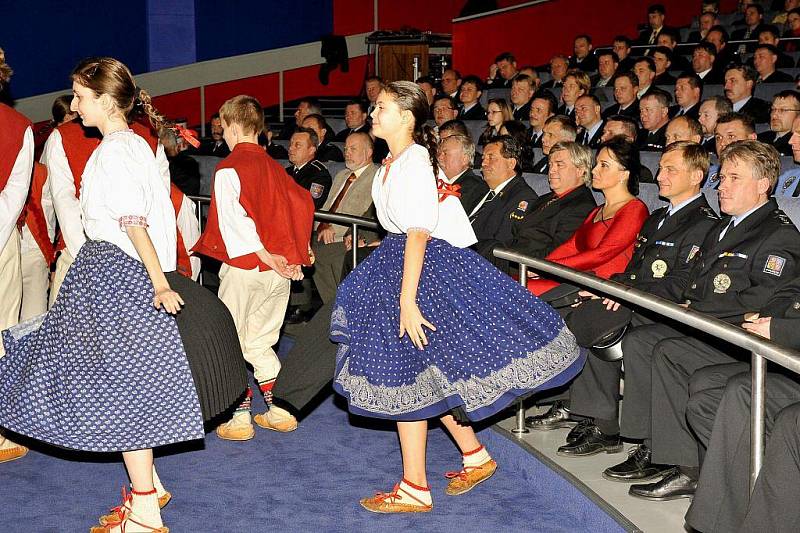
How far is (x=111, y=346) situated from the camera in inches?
118

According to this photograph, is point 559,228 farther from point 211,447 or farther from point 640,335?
point 211,447

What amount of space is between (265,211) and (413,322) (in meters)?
1.23

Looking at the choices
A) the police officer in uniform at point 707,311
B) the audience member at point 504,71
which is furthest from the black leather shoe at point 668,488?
the audience member at point 504,71

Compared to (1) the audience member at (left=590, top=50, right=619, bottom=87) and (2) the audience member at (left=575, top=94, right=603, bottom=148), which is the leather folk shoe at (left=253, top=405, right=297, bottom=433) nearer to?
(2) the audience member at (left=575, top=94, right=603, bottom=148)

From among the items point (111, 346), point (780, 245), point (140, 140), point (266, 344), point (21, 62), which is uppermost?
point (21, 62)

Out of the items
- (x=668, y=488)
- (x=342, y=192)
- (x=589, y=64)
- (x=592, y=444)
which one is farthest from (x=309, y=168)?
(x=589, y=64)

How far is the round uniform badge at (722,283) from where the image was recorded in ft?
11.3

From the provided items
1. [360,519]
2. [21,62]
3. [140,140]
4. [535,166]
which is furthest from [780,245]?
[21,62]

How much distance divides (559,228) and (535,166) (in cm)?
144

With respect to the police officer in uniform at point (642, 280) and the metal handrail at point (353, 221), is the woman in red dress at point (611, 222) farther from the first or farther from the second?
the metal handrail at point (353, 221)

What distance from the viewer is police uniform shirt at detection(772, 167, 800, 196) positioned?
A: 15.0 feet

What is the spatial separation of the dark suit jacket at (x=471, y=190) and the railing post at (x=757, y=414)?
284cm

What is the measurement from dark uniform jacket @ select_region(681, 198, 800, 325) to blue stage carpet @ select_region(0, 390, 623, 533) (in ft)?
2.57

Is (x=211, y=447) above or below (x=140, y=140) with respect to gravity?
below
